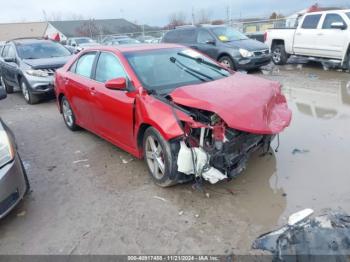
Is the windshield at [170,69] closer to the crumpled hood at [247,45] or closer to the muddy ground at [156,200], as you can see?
the muddy ground at [156,200]

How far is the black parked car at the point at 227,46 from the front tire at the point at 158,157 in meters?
7.66

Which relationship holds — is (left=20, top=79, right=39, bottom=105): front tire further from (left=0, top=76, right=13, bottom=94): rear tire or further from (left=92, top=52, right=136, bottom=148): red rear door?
(left=92, top=52, right=136, bottom=148): red rear door

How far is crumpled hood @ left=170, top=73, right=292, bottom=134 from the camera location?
3.41m

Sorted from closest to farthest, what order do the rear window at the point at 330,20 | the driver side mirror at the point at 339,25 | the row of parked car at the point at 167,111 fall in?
the row of parked car at the point at 167,111 < the driver side mirror at the point at 339,25 < the rear window at the point at 330,20

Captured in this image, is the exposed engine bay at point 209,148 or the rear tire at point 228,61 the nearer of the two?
the exposed engine bay at point 209,148

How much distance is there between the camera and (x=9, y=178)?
10.9 feet

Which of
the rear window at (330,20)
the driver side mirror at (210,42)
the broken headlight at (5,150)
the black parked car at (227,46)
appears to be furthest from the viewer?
the driver side mirror at (210,42)

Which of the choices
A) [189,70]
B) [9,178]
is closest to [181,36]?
[189,70]

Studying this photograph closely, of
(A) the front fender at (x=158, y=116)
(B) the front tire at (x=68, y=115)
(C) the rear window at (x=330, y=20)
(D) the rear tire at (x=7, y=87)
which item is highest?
(C) the rear window at (x=330, y=20)

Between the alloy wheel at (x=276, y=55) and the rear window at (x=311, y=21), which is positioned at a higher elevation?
the rear window at (x=311, y=21)

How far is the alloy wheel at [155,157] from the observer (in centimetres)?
390

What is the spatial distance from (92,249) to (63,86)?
385 cm

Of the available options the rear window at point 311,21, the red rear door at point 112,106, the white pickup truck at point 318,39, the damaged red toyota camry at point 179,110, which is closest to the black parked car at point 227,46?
the white pickup truck at point 318,39

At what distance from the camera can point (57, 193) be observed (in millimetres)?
4168
